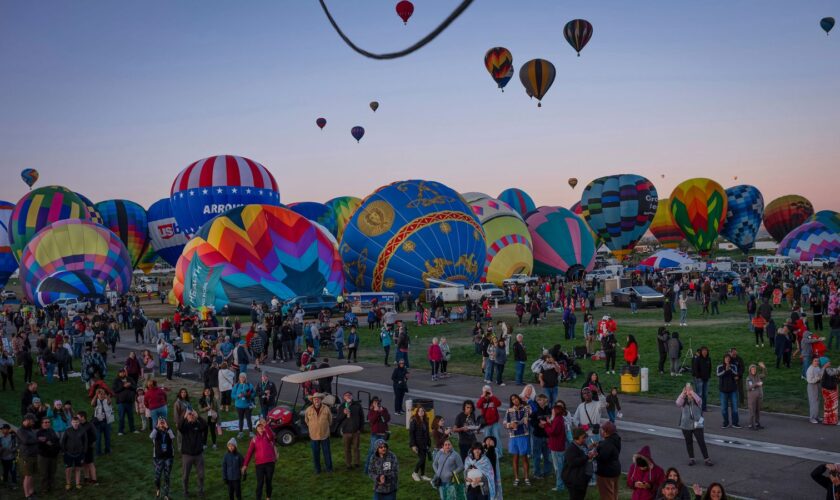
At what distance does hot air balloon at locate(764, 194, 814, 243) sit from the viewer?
10106 centimetres

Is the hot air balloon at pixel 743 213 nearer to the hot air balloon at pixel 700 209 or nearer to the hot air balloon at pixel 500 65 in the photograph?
the hot air balloon at pixel 700 209

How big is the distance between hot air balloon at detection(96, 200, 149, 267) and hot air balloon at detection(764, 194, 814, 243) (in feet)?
267

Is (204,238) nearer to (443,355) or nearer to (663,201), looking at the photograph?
(443,355)

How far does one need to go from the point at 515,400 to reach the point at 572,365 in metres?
9.51

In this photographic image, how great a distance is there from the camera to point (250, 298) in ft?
135

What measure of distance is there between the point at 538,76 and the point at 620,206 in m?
18.8

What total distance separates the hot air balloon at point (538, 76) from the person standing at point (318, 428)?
41.1 meters

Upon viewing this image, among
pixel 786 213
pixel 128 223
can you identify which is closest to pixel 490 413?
pixel 128 223

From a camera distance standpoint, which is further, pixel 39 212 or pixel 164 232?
pixel 164 232

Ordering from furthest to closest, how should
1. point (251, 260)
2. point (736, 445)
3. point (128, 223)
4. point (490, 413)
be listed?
point (128, 223) → point (251, 260) → point (736, 445) → point (490, 413)

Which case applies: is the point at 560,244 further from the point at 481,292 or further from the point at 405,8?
the point at 405,8

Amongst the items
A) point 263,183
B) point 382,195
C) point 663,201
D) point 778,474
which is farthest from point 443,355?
point 663,201

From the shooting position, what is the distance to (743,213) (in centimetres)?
9125

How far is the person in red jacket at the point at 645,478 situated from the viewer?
8.99m
